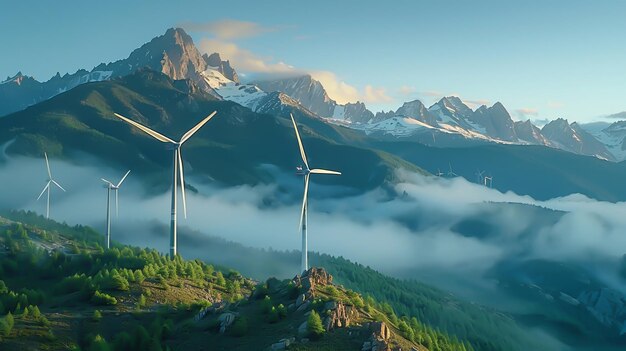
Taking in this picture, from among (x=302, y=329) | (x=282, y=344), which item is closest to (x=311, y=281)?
(x=302, y=329)

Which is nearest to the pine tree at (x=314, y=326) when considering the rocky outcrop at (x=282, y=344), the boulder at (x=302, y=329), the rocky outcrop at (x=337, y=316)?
the boulder at (x=302, y=329)

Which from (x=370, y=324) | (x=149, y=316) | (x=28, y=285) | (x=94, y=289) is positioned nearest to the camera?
(x=370, y=324)

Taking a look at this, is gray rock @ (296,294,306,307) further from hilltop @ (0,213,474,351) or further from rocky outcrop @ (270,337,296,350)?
rocky outcrop @ (270,337,296,350)

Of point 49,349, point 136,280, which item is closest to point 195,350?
point 49,349

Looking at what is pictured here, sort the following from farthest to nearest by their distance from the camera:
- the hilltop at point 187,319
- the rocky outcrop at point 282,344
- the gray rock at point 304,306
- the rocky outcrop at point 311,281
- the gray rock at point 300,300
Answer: the rocky outcrop at point 311,281
the gray rock at point 300,300
the gray rock at point 304,306
the hilltop at point 187,319
the rocky outcrop at point 282,344

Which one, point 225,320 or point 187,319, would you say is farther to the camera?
point 187,319

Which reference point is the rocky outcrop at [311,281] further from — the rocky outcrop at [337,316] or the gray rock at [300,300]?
the rocky outcrop at [337,316]

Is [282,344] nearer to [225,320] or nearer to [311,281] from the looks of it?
[225,320]

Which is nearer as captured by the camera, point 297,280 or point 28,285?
point 297,280

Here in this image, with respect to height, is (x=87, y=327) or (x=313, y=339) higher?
(x=313, y=339)

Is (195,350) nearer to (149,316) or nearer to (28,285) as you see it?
(149,316)

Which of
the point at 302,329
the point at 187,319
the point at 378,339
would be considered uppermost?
the point at 378,339
